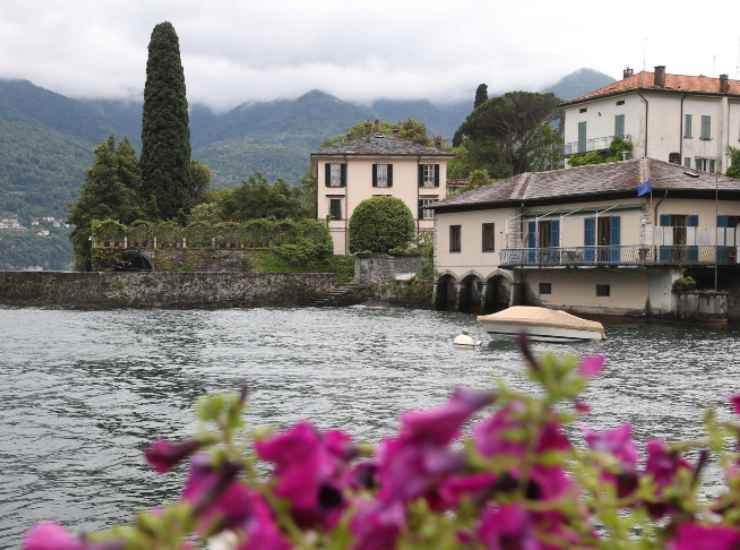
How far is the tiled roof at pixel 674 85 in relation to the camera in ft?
204

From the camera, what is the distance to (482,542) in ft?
4.71

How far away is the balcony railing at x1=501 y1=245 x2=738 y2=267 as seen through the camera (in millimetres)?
39031

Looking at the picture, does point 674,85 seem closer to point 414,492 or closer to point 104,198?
point 104,198

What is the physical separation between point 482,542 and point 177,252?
6090 centimetres

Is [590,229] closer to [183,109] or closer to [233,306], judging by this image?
[233,306]

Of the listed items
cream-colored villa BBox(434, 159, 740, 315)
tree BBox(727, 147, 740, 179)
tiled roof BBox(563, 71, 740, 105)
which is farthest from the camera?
tiled roof BBox(563, 71, 740, 105)

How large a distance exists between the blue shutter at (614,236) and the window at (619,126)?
23536 mm

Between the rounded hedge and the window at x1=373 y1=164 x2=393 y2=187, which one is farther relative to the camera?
the window at x1=373 y1=164 x2=393 y2=187

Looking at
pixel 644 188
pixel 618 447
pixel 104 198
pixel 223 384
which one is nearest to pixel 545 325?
pixel 644 188

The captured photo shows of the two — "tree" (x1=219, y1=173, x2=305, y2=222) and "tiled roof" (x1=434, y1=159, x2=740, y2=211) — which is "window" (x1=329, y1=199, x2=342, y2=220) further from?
"tiled roof" (x1=434, y1=159, x2=740, y2=211)

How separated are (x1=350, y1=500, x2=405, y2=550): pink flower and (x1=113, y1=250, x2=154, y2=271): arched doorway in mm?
60874

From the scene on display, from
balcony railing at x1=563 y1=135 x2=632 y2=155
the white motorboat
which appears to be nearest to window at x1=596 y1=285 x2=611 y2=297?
the white motorboat

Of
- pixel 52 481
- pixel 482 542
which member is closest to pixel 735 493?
pixel 482 542

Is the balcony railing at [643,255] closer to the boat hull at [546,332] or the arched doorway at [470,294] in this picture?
the arched doorway at [470,294]
